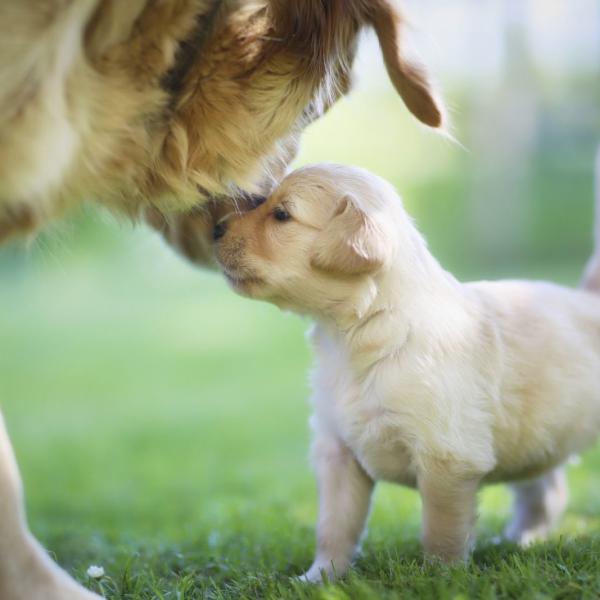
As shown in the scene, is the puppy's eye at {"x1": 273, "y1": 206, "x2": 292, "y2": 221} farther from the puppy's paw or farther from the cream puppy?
the puppy's paw

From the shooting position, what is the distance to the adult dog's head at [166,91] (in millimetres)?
2020

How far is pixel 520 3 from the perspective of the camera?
1888 centimetres

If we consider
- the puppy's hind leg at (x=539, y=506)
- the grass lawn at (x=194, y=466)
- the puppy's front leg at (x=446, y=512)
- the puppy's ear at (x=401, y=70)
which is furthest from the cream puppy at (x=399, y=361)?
the puppy's hind leg at (x=539, y=506)

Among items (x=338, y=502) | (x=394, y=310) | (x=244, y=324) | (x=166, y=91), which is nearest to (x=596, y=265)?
(x=394, y=310)

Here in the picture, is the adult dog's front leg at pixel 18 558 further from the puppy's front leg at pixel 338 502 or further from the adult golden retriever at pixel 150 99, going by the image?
the puppy's front leg at pixel 338 502

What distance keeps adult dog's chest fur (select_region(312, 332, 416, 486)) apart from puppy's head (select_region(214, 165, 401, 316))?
16 cm

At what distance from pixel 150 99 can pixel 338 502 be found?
117 centimetres

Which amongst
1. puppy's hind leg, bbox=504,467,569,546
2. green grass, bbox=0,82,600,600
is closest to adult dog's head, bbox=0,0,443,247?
green grass, bbox=0,82,600,600

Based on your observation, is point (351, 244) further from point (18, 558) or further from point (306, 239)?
point (18, 558)

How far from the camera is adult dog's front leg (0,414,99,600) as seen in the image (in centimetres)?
208

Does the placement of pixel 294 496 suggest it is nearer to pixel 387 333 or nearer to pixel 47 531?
pixel 47 531

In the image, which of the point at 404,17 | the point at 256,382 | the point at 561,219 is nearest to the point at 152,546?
the point at 404,17

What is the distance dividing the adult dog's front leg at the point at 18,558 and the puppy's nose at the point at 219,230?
2.71 ft

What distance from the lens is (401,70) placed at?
231cm
